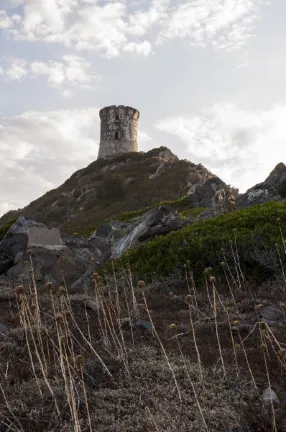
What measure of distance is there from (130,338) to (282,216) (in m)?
6.89

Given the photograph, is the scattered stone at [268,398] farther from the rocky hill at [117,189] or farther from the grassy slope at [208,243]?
the rocky hill at [117,189]

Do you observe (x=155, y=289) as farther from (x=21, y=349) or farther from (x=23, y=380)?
(x=23, y=380)

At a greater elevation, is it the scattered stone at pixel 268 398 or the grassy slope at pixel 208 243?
the grassy slope at pixel 208 243

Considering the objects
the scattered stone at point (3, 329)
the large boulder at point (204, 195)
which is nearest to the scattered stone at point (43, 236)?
the scattered stone at point (3, 329)

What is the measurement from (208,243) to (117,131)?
215 ft

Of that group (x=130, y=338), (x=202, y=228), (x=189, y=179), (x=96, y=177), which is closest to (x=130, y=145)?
(x=96, y=177)

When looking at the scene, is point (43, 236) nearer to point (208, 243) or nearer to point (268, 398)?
point (208, 243)

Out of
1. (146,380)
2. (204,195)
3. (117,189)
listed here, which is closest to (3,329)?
(146,380)

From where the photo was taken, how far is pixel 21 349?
6051 mm

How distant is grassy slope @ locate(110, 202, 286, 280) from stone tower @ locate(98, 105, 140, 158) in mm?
62311

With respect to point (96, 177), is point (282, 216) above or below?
below

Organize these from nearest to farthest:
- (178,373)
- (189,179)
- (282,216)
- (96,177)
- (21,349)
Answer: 1. (178,373)
2. (21,349)
3. (282,216)
4. (189,179)
5. (96,177)

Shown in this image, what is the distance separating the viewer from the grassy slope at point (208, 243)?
10453mm

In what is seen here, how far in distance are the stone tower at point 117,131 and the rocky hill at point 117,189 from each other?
4427 millimetres
